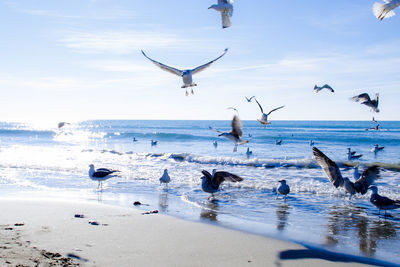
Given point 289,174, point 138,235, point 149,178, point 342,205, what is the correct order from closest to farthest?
point 138,235, point 342,205, point 149,178, point 289,174

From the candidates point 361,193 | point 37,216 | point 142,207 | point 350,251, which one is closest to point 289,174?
point 361,193

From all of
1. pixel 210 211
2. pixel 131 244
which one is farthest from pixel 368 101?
pixel 131 244

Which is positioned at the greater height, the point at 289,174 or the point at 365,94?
the point at 365,94

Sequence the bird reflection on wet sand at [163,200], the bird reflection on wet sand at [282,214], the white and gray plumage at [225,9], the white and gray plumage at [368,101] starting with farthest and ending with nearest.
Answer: the white and gray plumage at [368,101]
the bird reflection on wet sand at [163,200]
the bird reflection on wet sand at [282,214]
the white and gray plumage at [225,9]

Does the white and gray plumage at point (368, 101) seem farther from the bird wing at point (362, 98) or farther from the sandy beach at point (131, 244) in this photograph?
the sandy beach at point (131, 244)

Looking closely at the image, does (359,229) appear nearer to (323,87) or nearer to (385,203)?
(385,203)

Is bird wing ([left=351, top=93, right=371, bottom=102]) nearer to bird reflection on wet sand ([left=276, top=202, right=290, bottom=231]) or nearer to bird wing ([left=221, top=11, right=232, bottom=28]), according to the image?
bird reflection on wet sand ([left=276, top=202, right=290, bottom=231])

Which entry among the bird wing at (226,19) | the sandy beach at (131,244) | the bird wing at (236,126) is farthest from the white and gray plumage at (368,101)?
the sandy beach at (131,244)

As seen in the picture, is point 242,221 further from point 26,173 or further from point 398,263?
point 26,173

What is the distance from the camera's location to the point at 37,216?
279 inches

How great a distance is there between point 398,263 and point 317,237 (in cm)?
144

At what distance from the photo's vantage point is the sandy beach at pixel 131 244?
491cm

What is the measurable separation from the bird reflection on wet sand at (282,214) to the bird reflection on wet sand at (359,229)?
2.77 ft

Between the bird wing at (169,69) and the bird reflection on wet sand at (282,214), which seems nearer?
the bird reflection on wet sand at (282,214)
